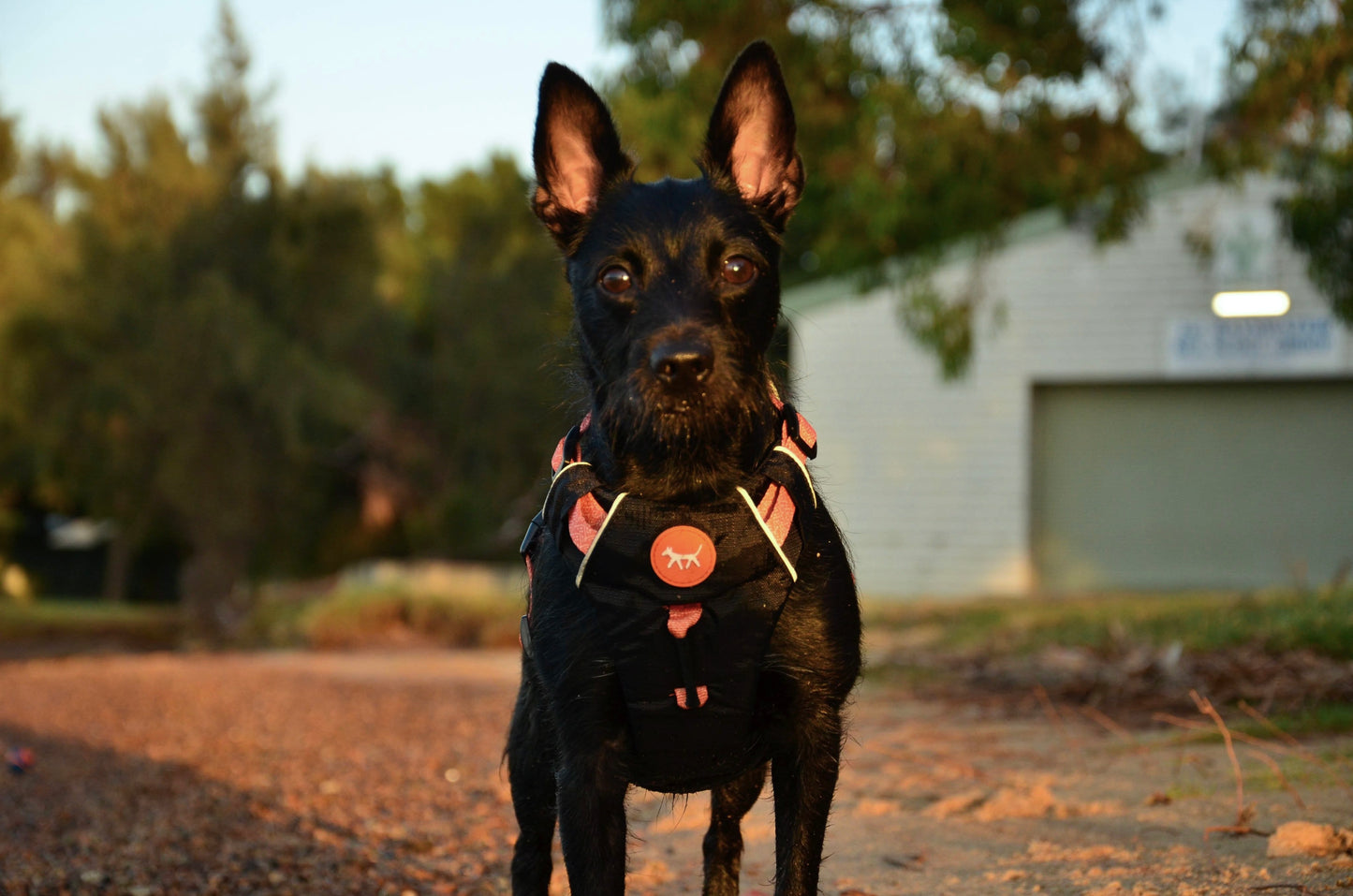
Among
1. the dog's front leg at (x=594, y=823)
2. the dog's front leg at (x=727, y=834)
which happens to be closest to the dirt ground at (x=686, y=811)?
the dog's front leg at (x=727, y=834)

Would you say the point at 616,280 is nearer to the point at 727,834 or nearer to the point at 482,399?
the point at 727,834

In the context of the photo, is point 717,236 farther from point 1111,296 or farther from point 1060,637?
point 1111,296

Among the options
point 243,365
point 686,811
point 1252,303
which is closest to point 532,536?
point 686,811

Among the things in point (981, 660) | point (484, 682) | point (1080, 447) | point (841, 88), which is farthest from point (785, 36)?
point (1080, 447)

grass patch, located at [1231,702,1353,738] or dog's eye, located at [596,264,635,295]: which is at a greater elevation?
dog's eye, located at [596,264,635,295]

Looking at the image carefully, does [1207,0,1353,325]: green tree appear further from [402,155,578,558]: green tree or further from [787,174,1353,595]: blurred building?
[402,155,578,558]: green tree

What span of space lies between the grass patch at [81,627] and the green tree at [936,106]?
1436 centimetres

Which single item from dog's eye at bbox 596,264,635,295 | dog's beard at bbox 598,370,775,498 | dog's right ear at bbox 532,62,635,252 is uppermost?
dog's right ear at bbox 532,62,635,252

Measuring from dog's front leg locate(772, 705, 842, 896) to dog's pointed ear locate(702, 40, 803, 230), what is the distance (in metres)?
1.25

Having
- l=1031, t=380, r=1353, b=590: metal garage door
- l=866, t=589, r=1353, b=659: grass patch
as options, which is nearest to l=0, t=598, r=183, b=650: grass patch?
l=866, t=589, r=1353, b=659: grass patch

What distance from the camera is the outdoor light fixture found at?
54.1 ft

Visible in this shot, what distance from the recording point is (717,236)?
2922 mm

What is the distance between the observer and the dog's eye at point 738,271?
291 cm

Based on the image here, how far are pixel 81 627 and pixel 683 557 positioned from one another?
21.4 metres
